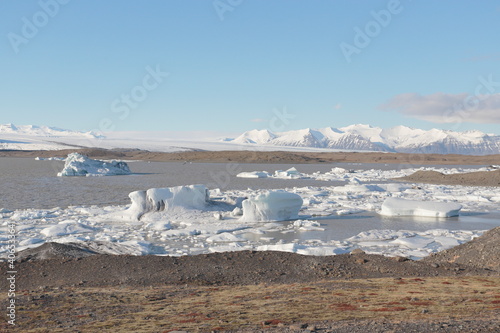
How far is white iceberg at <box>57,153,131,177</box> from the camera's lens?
149ft

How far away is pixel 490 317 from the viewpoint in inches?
210

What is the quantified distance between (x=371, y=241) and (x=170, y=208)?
7.88m

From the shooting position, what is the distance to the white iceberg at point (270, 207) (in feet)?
55.1

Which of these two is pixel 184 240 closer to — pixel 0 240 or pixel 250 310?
pixel 0 240

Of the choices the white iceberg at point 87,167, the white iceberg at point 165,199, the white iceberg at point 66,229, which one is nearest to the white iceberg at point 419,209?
the white iceberg at point 165,199

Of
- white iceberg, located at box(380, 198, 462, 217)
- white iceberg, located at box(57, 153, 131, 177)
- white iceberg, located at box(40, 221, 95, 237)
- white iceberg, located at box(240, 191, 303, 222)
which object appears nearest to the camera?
white iceberg, located at box(40, 221, 95, 237)

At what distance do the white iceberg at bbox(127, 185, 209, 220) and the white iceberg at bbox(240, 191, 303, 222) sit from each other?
2278 mm

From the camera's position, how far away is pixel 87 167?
155ft

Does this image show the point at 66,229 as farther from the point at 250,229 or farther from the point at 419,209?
the point at 419,209

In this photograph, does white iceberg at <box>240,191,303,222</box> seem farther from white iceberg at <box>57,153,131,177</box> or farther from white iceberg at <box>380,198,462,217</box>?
white iceberg at <box>57,153,131,177</box>

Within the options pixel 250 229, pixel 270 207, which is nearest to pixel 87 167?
pixel 270 207

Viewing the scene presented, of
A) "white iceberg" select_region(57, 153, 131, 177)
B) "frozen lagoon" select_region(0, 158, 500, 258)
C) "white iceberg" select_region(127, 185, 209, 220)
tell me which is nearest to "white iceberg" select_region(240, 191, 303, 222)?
"frozen lagoon" select_region(0, 158, 500, 258)

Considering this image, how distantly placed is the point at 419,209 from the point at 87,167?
37.2 m

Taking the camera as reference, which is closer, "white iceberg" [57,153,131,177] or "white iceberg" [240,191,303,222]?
"white iceberg" [240,191,303,222]
